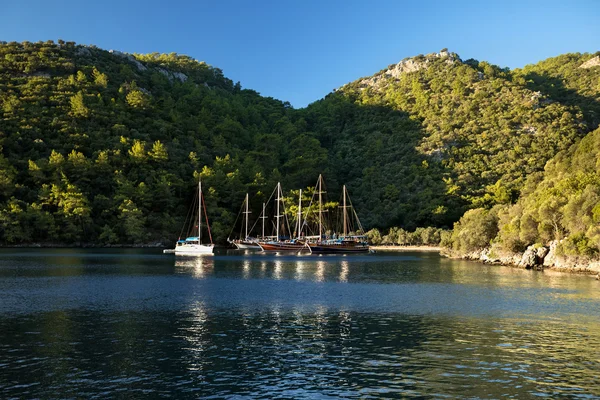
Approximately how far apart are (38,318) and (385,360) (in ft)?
74.0

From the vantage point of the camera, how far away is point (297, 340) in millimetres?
29141

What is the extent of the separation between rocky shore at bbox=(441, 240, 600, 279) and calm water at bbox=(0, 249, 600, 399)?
1437 centimetres

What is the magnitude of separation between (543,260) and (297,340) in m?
60.3

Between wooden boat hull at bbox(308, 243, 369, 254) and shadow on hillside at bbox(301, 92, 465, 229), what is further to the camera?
shadow on hillside at bbox(301, 92, 465, 229)

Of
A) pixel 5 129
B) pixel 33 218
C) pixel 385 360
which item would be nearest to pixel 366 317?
pixel 385 360

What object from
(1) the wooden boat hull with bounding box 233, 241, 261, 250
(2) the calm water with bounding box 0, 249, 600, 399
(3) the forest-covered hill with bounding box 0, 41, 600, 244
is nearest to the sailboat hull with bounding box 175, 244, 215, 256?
(1) the wooden boat hull with bounding box 233, 241, 261, 250

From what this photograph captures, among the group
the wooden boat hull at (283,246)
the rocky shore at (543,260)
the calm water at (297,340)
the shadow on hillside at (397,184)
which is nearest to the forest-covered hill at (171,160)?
the shadow on hillside at (397,184)

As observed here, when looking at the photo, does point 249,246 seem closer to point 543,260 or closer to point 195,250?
point 195,250

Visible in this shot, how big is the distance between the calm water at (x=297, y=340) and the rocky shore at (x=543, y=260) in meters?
14.4

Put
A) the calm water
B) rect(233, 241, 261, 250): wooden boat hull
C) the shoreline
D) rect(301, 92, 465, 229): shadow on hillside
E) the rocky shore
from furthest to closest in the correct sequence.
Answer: rect(301, 92, 465, 229): shadow on hillside
the shoreline
rect(233, 241, 261, 250): wooden boat hull
the rocky shore
the calm water

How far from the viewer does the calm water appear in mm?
21047

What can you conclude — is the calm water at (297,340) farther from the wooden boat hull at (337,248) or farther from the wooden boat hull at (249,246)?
the wooden boat hull at (249,246)

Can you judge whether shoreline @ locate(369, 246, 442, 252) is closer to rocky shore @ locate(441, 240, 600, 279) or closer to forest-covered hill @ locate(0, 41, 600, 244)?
forest-covered hill @ locate(0, 41, 600, 244)

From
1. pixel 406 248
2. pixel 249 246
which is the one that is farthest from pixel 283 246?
pixel 406 248
